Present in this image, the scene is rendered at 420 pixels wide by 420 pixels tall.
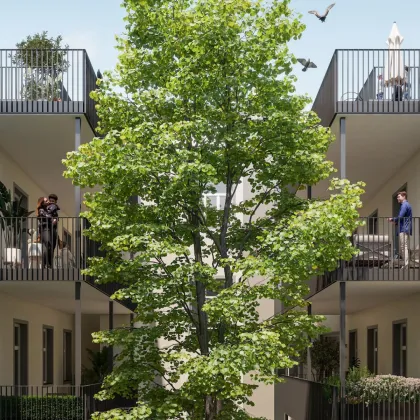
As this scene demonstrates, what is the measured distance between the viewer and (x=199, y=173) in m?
15.1

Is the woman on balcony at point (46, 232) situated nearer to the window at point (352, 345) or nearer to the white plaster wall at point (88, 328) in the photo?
the window at point (352, 345)

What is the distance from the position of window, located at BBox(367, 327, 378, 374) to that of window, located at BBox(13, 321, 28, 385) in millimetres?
9468

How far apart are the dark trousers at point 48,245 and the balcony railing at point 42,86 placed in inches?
85.7

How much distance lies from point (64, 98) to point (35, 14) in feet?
26.7

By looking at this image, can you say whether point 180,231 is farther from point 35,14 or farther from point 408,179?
point 35,14

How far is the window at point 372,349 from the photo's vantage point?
2656 centimetres

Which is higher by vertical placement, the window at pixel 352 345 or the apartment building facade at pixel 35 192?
the apartment building facade at pixel 35 192

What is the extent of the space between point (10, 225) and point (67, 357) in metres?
13.6

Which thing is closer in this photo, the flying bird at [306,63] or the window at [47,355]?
the flying bird at [306,63]

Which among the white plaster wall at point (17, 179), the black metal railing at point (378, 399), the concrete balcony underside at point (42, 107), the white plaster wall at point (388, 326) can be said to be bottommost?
the black metal railing at point (378, 399)

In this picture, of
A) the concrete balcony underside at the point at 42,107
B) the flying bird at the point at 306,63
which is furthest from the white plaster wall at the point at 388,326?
the concrete balcony underside at the point at 42,107

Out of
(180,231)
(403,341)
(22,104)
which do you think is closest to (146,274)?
(180,231)

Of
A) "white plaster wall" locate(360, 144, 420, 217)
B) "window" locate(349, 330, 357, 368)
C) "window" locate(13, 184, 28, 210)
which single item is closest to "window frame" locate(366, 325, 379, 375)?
"window" locate(349, 330, 357, 368)

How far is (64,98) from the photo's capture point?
19.1 metres
